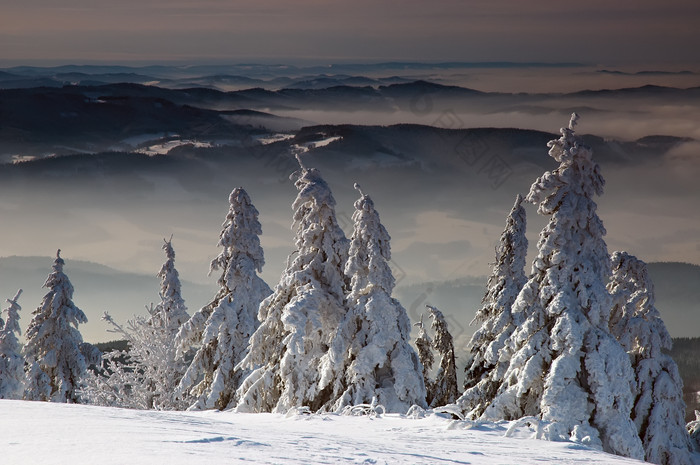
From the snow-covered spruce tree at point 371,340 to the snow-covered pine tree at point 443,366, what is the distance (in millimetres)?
7978

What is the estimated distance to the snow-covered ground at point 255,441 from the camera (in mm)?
9055

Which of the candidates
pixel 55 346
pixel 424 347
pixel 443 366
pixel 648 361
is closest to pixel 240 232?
pixel 424 347

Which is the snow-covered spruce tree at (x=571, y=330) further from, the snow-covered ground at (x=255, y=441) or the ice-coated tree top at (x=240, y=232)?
the ice-coated tree top at (x=240, y=232)

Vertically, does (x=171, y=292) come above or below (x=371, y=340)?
above

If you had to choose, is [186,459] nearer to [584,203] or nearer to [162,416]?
[162,416]

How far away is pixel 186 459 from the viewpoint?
882cm

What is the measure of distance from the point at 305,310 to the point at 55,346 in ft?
59.4

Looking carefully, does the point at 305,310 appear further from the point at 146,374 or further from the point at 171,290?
the point at 171,290

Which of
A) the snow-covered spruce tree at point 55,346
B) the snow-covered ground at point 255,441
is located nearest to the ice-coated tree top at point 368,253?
the snow-covered ground at point 255,441

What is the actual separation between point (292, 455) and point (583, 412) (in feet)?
48.2

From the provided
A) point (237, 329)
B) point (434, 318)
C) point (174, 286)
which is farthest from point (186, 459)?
point (174, 286)

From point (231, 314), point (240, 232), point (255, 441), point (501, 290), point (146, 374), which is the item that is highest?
point (240, 232)

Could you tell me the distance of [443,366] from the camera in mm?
34875

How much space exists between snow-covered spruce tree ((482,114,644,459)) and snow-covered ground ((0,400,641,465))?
9.05m
